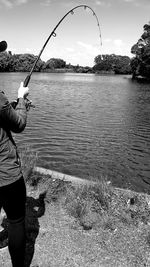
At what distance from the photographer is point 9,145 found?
3408mm

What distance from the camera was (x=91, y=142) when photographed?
15.6 metres

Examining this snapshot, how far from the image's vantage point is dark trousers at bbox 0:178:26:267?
3.40 meters

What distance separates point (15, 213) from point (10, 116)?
1146 millimetres

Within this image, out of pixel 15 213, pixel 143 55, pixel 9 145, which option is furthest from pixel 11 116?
pixel 143 55

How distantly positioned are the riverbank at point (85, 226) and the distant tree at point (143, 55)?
84.6 metres

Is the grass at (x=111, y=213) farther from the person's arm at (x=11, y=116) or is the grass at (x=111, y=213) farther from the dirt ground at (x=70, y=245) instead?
the person's arm at (x=11, y=116)

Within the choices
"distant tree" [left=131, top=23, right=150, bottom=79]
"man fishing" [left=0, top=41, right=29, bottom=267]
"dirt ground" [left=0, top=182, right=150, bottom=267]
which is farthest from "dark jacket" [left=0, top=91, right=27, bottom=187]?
"distant tree" [left=131, top=23, right=150, bottom=79]

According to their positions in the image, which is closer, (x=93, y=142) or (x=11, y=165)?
(x=11, y=165)

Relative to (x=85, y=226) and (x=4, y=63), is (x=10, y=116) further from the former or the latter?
(x=4, y=63)

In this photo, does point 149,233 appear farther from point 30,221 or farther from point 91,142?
point 91,142

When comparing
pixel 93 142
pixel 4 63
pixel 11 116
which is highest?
pixel 11 116

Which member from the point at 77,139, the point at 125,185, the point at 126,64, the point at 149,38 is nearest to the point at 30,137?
the point at 77,139

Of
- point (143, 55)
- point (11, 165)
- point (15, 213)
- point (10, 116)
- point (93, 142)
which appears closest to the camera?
point (10, 116)

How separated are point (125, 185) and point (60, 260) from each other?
245 inches
